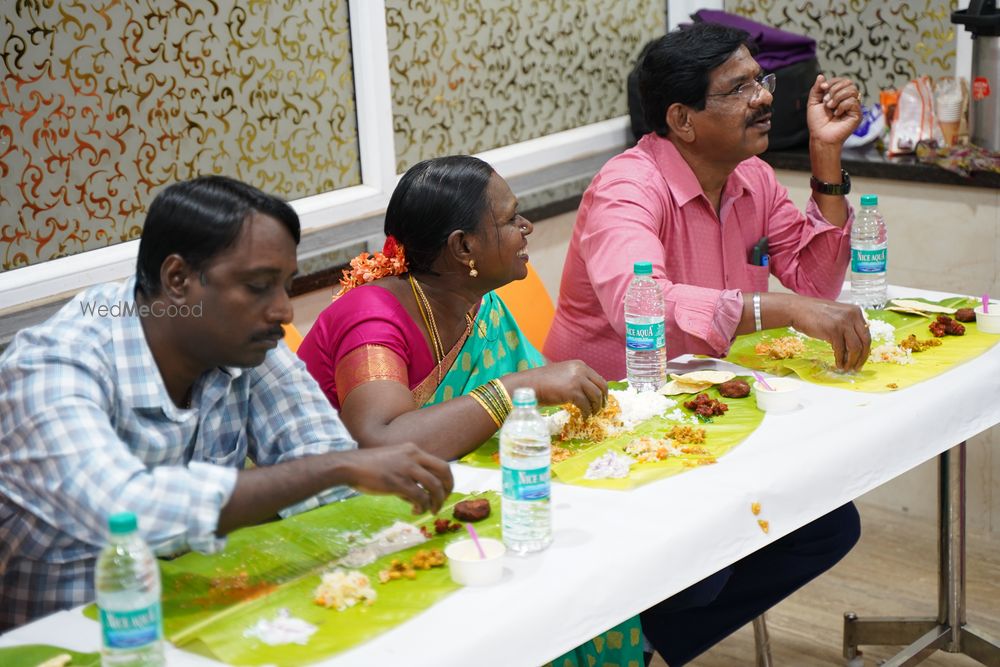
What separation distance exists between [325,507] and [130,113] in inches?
69.2

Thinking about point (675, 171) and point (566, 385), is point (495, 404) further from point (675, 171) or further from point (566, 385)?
point (675, 171)

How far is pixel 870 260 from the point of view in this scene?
3131mm

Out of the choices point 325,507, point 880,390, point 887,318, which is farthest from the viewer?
point 887,318

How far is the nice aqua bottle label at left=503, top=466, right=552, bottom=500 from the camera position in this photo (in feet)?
6.35

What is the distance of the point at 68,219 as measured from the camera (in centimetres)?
341

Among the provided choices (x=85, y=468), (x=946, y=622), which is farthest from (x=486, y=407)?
(x=946, y=622)

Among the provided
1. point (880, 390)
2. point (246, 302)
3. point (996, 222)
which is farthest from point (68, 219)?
point (996, 222)

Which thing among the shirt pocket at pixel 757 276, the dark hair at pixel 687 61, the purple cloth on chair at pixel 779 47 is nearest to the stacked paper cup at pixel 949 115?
the purple cloth on chair at pixel 779 47

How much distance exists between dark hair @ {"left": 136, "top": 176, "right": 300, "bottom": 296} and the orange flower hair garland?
65cm

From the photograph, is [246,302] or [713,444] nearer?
[246,302]

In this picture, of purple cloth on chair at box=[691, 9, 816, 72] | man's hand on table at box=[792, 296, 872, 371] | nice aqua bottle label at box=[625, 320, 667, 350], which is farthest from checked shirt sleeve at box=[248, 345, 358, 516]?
purple cloth on chair at box=[691, 9, 816, 72]

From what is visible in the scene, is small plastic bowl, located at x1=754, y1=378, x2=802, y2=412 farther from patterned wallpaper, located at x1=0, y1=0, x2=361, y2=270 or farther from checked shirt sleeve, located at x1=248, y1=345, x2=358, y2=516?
patterned wallpaper, located at x1=0, y1=0, x2=361, y2=270

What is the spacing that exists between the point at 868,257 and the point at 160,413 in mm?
1859

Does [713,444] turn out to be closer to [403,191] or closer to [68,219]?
[403,191]
